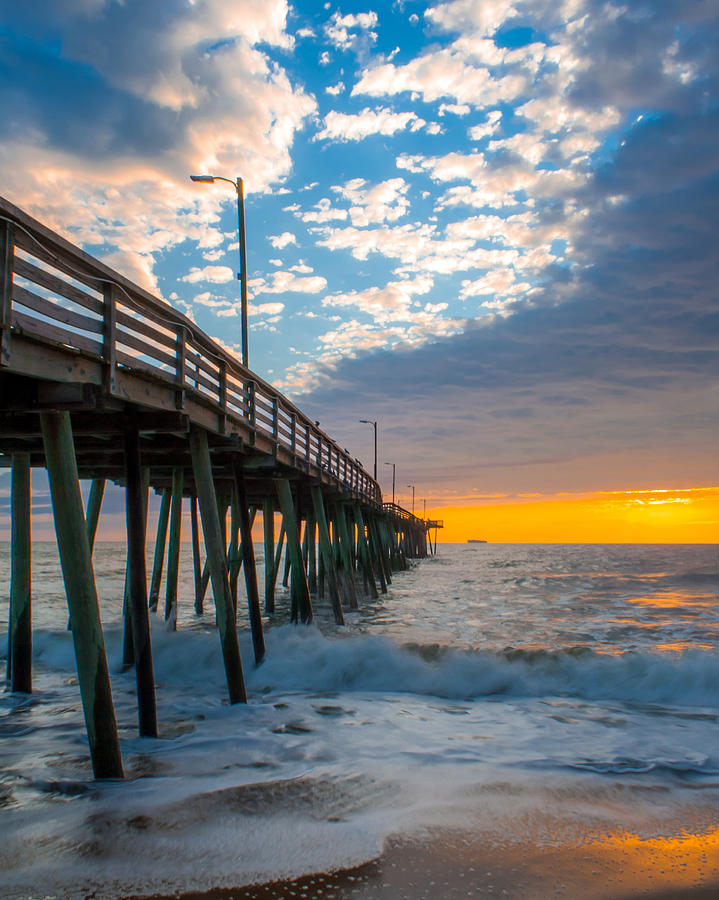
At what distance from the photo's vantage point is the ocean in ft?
13.7

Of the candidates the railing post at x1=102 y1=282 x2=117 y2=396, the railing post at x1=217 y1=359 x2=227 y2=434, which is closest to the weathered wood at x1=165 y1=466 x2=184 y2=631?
the railing post at x1=217 y1=359 x2=227 y2=434

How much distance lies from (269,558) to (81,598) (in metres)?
15.1

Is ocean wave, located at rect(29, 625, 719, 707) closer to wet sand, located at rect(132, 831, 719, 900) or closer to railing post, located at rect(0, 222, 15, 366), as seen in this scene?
wet sand, located at rect(132, 831, 719, 900)

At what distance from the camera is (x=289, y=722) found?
790cm

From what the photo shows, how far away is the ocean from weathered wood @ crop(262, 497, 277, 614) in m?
5.72

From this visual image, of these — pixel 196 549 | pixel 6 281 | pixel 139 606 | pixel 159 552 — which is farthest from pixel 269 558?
pixel 6 281

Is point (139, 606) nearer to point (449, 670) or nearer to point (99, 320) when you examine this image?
point (99, 320)

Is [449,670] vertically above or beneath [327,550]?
beneath

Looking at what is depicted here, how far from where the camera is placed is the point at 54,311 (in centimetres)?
486

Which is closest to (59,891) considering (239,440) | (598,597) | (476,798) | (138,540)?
(476,798)

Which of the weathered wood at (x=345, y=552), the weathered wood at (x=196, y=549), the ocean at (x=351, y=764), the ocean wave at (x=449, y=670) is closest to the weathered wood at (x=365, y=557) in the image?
the weathered wood at (x=345, y=552)

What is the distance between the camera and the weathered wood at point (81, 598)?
17.6 ft

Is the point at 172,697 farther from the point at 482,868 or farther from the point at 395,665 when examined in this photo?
the point at 482,868

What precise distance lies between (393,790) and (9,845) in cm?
311
